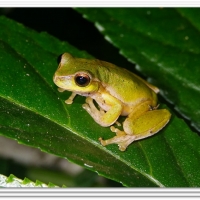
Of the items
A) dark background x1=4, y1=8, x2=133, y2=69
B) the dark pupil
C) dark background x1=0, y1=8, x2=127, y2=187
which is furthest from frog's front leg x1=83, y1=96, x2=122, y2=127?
dark background x1=4, y1=8, x2=133, y2=69

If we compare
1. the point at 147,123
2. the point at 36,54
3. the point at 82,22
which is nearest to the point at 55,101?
the point at 36,54

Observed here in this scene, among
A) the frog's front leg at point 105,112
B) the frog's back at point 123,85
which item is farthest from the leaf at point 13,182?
the frog's back at point 123,85

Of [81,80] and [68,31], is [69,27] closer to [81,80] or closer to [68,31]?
[68,31]

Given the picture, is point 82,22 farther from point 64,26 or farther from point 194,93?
point 194,93

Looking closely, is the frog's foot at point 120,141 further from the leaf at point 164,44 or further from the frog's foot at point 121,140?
the leaf at point 164,44

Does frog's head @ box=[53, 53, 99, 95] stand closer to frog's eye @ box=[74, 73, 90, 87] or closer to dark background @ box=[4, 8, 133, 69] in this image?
frog's eye @ box=[74, 73, 90, 87]
